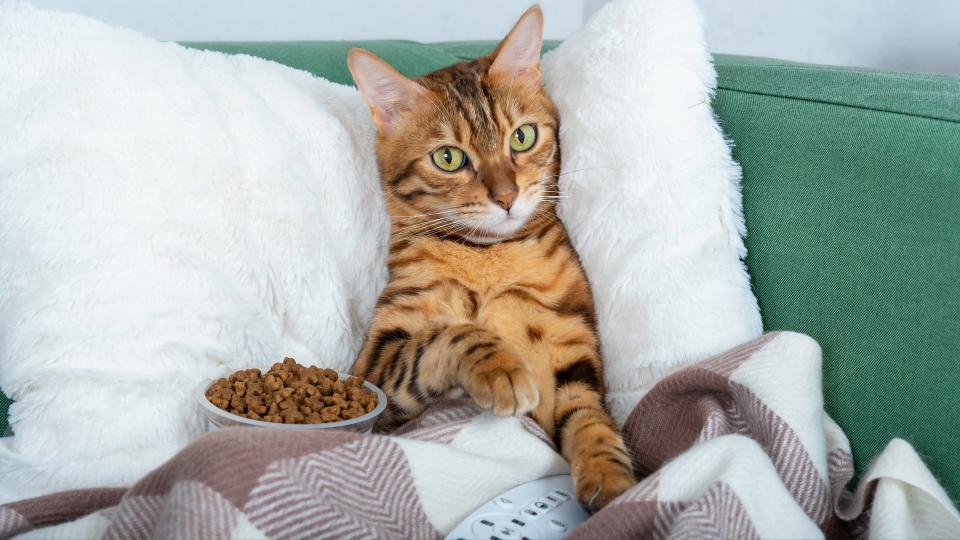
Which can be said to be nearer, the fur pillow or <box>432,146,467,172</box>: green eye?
the fur pillow

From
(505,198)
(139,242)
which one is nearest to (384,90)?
(505,198)

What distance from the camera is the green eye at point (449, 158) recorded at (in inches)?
54.6

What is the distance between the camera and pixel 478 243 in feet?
4.56

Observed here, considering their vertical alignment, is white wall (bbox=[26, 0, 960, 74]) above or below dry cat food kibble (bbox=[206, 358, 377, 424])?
above

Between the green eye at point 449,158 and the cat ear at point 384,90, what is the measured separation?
97mm

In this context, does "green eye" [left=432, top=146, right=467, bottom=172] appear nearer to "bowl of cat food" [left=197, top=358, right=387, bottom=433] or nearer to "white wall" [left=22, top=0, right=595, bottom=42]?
"bowl of cat food" [left=197, top=358, right=387, bottom=433]

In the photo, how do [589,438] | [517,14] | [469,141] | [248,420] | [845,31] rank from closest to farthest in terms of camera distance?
[248,420]
[589,438]
[469,141]
[845,31]
[517,14]

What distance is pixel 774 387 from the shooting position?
998mm

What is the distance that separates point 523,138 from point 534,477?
0.59 meters

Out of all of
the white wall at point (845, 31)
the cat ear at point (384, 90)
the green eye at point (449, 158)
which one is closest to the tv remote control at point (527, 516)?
the green eye at point (449, 158)

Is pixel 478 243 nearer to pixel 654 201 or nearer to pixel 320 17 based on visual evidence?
pixel 654 201

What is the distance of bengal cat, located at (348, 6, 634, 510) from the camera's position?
124 cm

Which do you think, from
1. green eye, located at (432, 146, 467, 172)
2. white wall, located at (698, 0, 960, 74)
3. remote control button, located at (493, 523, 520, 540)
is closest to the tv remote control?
remote control button, located at (493, 523, 520, 540)

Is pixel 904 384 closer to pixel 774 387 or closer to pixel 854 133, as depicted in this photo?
pixel 774 387
